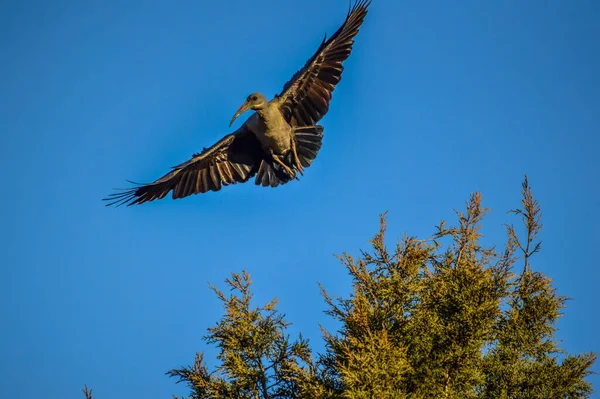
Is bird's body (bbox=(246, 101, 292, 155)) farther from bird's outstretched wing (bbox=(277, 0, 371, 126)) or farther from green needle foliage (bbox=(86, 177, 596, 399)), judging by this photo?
green needle foliage (bbox=(86, 177, 596, 399))

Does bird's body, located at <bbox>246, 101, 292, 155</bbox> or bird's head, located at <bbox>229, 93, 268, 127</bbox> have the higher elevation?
bird's head, located at <bbox>229, 93, 268, 127</bbox>

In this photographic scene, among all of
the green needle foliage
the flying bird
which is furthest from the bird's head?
the green needle foliage

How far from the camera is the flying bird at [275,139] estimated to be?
11234mm

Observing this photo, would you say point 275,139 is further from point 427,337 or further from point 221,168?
point 427,337

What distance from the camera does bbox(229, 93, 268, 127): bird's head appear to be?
1139 cm

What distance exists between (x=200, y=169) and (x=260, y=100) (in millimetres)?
1445

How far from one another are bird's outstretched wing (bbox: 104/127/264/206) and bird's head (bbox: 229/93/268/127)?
55cm

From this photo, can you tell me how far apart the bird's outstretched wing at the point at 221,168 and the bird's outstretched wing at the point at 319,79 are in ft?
2.55

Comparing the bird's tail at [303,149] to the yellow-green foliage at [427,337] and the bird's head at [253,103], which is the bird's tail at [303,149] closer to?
the bird's head at [253,103]

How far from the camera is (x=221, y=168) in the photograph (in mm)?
12062

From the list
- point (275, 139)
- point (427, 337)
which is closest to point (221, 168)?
point (275, 139)

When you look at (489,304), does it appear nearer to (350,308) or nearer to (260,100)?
(350,308)

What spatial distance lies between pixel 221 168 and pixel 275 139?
1.03m

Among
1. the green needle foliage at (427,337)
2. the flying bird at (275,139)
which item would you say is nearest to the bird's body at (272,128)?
the flying bird at (275,139)
